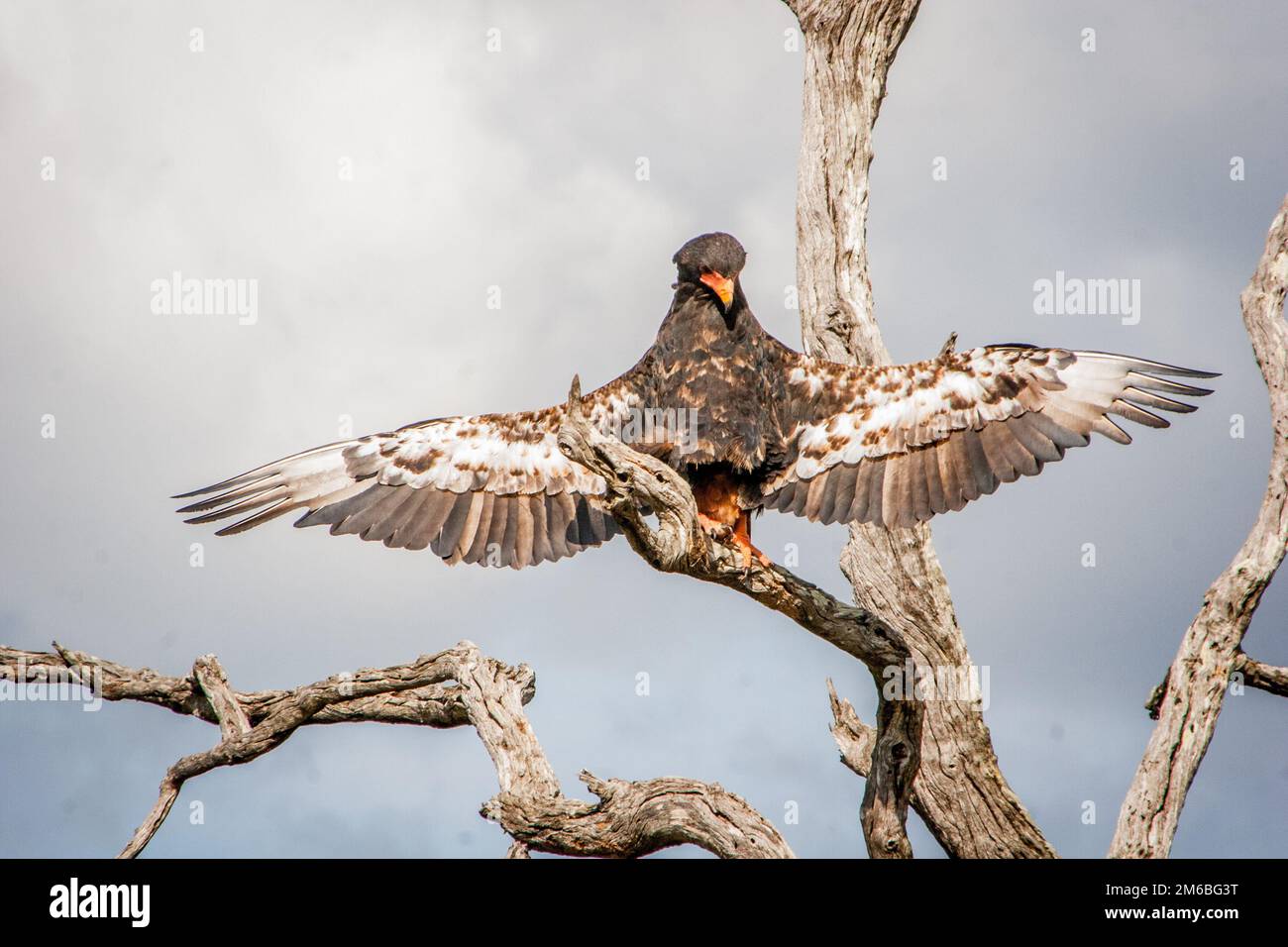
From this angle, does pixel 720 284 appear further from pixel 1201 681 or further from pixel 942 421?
pixel 1201 681

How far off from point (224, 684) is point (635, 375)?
135 inches

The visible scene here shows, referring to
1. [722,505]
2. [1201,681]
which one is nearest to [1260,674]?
[1201,681]

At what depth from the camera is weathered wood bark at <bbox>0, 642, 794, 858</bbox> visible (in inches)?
252

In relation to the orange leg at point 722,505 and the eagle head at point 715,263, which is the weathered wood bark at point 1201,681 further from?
the eagle head at point 715,263

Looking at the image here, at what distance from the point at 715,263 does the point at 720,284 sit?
155 mm

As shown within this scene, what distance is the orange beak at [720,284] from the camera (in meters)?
7.25

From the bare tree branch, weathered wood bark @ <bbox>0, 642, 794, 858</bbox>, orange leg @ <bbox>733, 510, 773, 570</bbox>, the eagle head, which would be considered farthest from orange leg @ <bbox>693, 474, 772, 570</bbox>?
the bare tree branch

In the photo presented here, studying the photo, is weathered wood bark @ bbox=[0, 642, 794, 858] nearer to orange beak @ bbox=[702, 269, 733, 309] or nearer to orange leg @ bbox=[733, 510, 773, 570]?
orange leg @ bbox=[733, 510, 773, 570]

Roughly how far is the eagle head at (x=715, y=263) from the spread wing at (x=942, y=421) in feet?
2.45

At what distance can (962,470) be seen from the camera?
7.60 m

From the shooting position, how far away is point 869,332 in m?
9.26

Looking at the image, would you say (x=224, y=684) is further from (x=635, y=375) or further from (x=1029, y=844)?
(x=1029, y=844)

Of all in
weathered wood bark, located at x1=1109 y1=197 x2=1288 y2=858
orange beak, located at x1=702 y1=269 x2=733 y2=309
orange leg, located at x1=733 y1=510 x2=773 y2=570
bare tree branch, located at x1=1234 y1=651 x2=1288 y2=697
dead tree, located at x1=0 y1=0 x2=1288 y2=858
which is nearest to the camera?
dead tree, located at x1=0 y1=0 x2=1288 y2=858

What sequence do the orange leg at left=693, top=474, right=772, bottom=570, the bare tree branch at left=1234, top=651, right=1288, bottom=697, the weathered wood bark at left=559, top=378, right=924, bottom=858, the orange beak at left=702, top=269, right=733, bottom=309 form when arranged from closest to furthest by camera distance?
1. the weathered wood bark at left=559, top=378, right=924, bottom=858
2. the orange beak at left=702, top=269, right=733, bottom=309
3. the orange leg at left=693, top=474, right=772, bottom=570
4. the bare tree branch at left=1234, top=651, right=1288, bottom=697
